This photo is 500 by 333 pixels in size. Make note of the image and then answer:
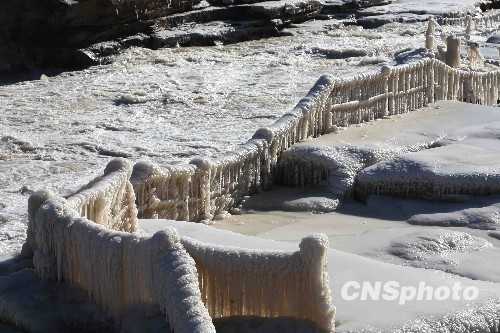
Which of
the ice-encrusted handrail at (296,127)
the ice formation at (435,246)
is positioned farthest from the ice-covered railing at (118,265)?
the ice formation at (435,246)

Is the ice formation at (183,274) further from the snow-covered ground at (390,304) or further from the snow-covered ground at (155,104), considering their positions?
the snow-covered ground at (155,104)

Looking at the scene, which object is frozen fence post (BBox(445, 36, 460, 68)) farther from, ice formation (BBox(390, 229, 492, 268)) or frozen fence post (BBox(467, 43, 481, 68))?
ice formation (BBox(390, 229, 492, 268))

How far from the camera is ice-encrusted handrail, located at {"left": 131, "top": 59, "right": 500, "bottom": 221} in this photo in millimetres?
5324

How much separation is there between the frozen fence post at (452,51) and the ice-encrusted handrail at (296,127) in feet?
1.24

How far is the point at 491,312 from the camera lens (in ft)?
12.6

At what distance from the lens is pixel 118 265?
144 inches

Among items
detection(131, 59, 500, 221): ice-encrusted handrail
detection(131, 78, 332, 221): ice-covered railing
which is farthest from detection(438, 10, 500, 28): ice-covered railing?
detection(131, 78, 332, 221): ice-covered railing

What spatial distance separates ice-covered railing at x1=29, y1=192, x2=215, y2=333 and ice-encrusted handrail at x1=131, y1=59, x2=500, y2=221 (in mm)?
1123

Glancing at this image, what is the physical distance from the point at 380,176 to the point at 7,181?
9.50 ft

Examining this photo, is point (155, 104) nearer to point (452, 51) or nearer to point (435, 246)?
point (452, 51)

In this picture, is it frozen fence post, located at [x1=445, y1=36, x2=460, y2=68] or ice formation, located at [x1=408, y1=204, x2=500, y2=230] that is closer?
ice formation, located at [x1=408, y1=204, x2=500, y2=230]

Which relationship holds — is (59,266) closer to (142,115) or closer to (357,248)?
(357,248)

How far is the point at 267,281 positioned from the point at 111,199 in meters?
1.24

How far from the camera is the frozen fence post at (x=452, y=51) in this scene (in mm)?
9766
